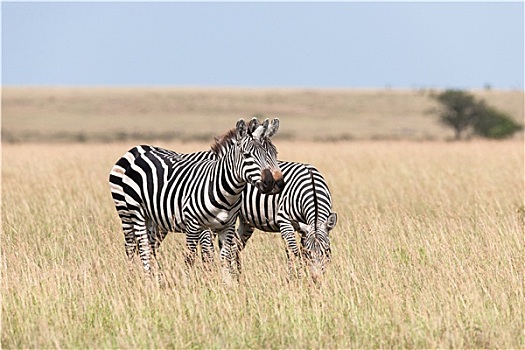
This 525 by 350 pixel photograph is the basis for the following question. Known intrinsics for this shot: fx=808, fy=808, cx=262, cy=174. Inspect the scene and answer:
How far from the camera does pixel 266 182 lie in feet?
21.0

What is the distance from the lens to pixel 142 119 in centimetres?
7150

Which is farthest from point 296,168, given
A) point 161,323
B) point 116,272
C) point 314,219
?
point 161,323

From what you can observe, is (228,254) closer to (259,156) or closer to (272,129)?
(259,156)

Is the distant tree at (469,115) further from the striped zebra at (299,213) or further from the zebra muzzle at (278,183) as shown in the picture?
the zebra muzzle at (278,183)

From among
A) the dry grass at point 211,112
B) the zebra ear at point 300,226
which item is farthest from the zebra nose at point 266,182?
the dry grass at point 211,112

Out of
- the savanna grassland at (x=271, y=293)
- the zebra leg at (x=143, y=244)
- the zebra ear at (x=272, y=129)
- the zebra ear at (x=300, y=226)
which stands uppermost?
the zebra ear at (x=272, y=129)

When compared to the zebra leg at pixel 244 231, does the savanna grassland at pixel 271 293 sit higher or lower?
lower

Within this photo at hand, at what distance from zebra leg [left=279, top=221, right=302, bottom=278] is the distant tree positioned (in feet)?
129

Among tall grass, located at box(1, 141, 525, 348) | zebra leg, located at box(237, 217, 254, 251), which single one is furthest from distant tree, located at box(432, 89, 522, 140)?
zebra leg, located at box(237, 217, 254, 251)

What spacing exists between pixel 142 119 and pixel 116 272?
64.7 metres

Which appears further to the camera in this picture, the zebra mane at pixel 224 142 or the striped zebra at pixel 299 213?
the striped zebra at pixel 299 213

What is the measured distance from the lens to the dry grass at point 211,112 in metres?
61.8

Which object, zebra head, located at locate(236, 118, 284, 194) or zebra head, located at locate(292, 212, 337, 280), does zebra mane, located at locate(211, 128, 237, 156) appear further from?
zebra head, located at locate(292, 212, 337, 280)

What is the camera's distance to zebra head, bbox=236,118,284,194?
640 centimetres
